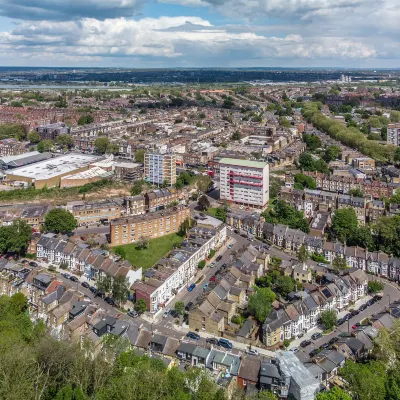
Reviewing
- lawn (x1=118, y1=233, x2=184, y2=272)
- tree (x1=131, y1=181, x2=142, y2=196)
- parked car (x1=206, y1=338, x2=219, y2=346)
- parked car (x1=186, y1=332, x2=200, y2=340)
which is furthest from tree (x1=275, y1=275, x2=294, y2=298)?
tree (x1=131, y1=181, x2=142, y2=196)

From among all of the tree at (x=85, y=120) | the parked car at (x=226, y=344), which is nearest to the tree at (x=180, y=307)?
the parked car at (x=226, y=344)

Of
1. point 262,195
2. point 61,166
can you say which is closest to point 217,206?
point 262,195

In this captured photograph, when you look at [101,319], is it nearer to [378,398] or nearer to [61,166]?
[378,398]

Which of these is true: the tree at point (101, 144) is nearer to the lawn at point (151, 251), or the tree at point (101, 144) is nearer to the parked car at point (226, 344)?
the lawn at point (151, 251)

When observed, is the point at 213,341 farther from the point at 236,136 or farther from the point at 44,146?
the point at 236,136

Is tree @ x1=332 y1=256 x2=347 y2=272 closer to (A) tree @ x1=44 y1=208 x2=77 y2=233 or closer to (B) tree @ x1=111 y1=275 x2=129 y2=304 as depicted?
(B) tree @ x1=111 y1=275 x2=129 y2=304

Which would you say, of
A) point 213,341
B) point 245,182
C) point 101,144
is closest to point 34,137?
point 101,144
